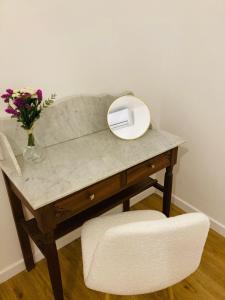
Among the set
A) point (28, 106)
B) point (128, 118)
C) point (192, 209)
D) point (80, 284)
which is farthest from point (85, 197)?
point (192, 209)

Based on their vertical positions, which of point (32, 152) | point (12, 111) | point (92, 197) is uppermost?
point (12, 111)

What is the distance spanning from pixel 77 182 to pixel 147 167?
43 centimetres

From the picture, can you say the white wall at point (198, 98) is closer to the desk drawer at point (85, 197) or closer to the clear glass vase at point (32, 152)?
the desk drawer at point (85, 197)

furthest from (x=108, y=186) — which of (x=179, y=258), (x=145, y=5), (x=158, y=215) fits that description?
(x=145, y=5)

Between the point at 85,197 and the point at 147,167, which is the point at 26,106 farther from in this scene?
the point at 147,167

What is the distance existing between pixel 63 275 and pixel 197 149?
120 centimetres

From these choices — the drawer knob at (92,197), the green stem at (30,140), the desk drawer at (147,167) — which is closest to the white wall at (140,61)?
the green stem at (30,140)

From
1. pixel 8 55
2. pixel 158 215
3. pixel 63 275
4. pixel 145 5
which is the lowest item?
pixel 63 275

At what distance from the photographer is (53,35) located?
1330 mm

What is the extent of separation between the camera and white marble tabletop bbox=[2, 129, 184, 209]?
3.65 ft

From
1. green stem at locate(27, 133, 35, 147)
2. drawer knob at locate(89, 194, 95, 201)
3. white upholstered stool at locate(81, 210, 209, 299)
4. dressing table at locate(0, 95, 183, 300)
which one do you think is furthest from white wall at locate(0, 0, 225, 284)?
white upholstered stool at locate(81, 210, 209, 299)

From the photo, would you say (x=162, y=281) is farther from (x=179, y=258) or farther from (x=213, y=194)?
Result: (x=213, y=194)

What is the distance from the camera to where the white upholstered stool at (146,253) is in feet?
2.80

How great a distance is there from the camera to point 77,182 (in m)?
1.15
